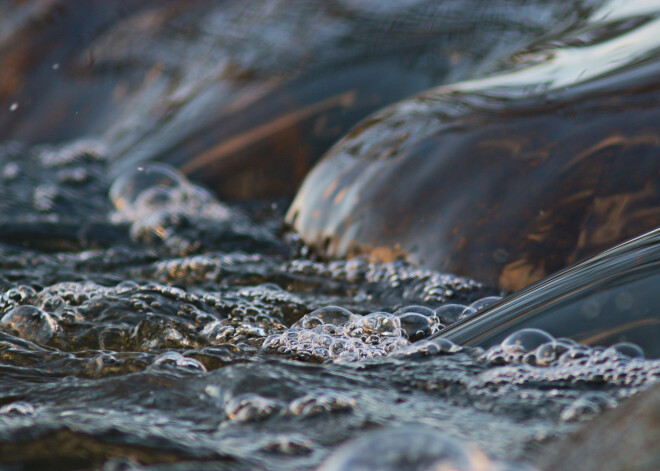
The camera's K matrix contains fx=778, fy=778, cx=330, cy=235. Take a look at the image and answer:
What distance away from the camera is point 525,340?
1318mm

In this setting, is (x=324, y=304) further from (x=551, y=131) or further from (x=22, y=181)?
Answer: (x=22, y=181)

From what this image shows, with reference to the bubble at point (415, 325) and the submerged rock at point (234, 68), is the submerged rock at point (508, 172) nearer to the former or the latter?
the bubble at point (415, 325)

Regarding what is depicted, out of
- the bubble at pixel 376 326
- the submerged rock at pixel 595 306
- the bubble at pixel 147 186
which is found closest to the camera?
the submerged rock at pixel 595 306

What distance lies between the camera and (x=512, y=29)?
12.5 ft

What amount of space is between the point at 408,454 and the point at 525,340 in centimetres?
65

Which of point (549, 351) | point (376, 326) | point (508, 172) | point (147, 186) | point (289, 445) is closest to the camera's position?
point (289, 445)

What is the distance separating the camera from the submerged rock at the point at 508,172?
6.66 ft

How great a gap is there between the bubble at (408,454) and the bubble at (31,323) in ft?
3.81

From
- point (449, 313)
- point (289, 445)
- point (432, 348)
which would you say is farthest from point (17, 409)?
point (449, 313)

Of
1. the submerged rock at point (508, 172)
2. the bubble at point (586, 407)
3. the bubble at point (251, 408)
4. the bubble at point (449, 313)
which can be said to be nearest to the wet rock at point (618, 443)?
the bubble at point (586, 407)

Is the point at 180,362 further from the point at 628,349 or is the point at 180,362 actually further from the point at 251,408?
the point at 628,349

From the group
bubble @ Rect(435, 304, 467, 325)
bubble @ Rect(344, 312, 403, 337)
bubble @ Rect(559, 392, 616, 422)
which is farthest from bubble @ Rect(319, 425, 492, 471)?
bubble @ Rect(435, 304, 467, 325)

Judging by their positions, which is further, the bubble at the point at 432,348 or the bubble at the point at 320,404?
the bubble at the point at 432,348

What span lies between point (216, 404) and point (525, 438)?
47cm
